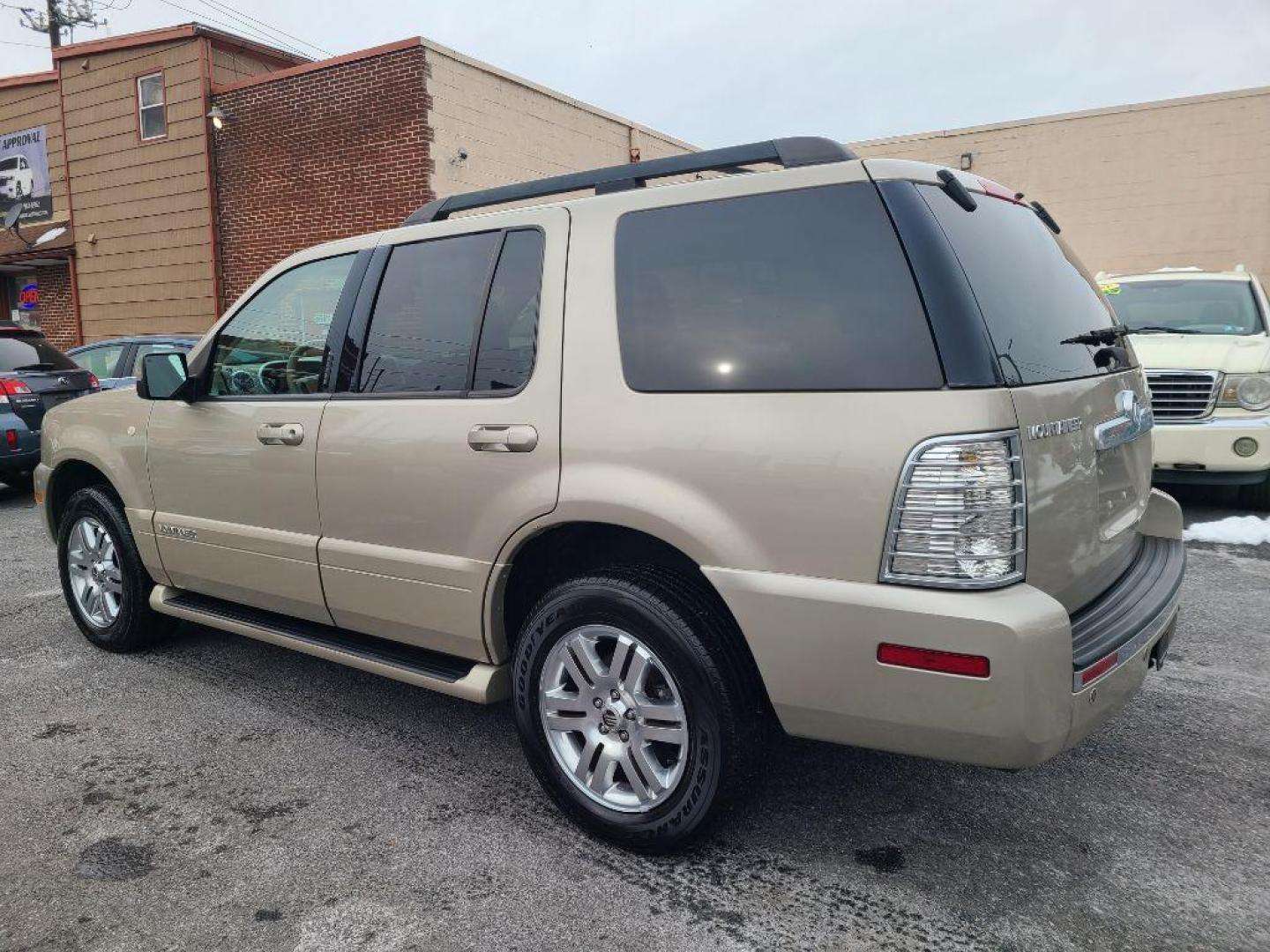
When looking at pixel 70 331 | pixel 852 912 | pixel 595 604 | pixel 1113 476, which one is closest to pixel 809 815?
pixel 852 912

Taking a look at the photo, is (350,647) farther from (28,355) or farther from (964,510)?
(28,355)

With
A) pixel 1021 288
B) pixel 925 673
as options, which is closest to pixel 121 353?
pixel 1021 288

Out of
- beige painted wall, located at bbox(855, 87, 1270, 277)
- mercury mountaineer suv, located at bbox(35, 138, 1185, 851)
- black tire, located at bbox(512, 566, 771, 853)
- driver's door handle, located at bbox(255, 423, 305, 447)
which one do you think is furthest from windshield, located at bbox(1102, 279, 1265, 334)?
beige painted wall, located at bbox(855, 87, 1270, 277)

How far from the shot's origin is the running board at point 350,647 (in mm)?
2984

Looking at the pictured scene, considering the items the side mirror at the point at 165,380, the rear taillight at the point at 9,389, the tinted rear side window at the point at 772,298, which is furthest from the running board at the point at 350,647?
the rear taillight at the point at 9,389

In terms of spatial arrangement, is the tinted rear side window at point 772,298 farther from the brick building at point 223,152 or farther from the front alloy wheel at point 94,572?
the brick building at point 223,152

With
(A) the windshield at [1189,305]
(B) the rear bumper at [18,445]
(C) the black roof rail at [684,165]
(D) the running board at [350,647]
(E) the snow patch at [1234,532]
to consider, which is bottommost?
(E) the snow patch at [1234,532]

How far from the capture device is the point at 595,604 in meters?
2.59

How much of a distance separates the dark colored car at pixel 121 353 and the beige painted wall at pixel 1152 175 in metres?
12.7

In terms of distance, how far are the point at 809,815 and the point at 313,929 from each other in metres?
1.48

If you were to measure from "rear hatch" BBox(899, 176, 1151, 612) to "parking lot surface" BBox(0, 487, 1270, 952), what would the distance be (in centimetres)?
80

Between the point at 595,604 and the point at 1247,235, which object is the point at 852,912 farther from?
the point at 1247,235

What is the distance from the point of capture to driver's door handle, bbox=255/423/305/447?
11.1ft

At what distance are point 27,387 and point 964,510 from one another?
9.22 m
